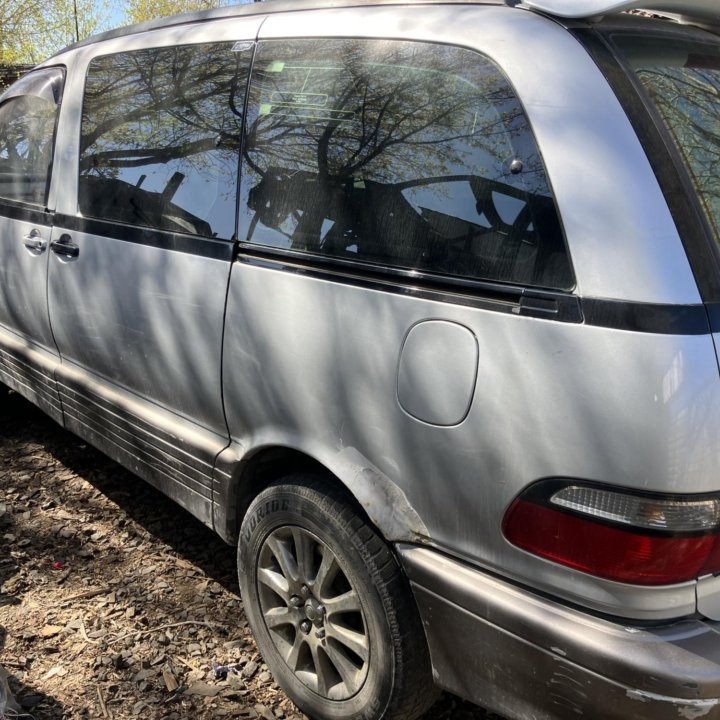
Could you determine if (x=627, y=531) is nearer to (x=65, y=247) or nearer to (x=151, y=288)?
(x=151, y=288)

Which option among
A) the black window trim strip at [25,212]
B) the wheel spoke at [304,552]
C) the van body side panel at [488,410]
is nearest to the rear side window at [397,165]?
the van body side panel at [488,410]

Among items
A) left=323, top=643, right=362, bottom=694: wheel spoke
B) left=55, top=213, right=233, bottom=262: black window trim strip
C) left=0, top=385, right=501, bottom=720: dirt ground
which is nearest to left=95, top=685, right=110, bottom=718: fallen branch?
left=0, top=385, right=501, bottom=720: dirt ground

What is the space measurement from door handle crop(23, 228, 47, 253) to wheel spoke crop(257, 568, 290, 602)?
186 centimetres

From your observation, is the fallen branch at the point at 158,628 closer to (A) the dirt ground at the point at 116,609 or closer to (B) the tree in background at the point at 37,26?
(A) the dirt ground at the point at 116,609

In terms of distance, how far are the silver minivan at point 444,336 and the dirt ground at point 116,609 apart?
31 centimetres

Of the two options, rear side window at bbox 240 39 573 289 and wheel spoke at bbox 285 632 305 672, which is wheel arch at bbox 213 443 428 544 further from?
rear side window at bbox 240 39 573 289

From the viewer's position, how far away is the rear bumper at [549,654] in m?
1.52

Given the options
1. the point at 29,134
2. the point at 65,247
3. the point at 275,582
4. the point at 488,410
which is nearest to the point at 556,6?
the point at 488,410

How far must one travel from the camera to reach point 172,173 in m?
2.71

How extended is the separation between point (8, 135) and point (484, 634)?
3506 mm

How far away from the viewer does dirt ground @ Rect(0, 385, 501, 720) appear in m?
2.50

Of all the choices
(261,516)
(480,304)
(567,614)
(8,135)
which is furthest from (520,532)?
(8,135)

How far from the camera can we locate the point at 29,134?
3662mm

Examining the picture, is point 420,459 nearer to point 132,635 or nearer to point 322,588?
point 322,588
